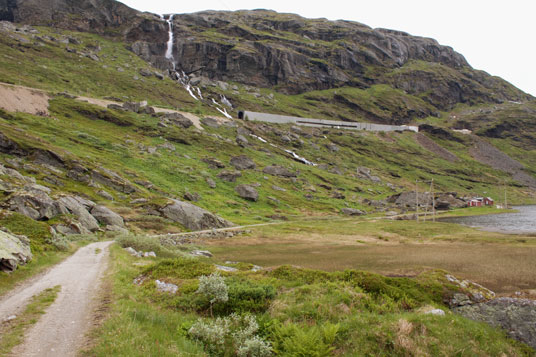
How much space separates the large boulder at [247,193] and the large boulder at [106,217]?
4551 centimetres

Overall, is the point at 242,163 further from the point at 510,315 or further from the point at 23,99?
the point at 510,315

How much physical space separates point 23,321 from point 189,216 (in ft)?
134

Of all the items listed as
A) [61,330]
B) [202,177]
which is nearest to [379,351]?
[61,330]

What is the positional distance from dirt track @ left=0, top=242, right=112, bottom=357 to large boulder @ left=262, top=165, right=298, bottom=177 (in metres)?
91.0

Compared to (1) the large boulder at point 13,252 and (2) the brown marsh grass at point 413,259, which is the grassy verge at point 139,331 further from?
(2) the brown marsh grass at point 413,259

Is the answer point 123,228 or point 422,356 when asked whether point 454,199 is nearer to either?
point 123,228

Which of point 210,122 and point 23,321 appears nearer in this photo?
point 23,321

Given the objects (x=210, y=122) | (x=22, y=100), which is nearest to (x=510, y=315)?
(x=22, y=100)

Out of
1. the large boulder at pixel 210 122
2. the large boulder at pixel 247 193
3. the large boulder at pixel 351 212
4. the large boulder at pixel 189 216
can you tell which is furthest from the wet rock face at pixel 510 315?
the large boulder at pixel 210 122

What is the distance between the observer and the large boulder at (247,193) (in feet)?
273

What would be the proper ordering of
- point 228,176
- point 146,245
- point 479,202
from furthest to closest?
point 479,202 < point 228,176 < point 146,245

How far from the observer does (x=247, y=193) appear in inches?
3290

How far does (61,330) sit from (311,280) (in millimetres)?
9657

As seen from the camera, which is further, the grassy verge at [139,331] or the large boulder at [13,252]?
the large boulder at [13,252]
